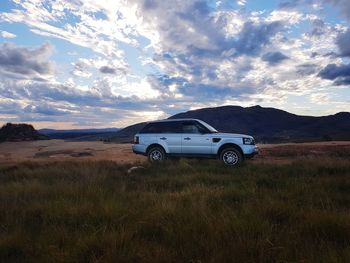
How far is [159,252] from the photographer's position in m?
4.74

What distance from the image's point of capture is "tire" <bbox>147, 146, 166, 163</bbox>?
53.3 feet

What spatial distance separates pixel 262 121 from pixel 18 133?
147699 millimetres

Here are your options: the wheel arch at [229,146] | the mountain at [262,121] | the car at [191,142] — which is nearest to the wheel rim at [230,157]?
the car at [191,142]

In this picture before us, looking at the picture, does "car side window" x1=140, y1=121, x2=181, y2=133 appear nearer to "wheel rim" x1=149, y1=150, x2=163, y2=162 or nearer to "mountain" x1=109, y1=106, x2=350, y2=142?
"wheel rim" x1=149, y1=150, x2=163, y2=162

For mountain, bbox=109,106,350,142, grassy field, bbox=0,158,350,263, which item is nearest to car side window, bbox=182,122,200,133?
grassy field, bbox=0,158,350,263

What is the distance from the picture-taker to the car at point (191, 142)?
15.1 meters

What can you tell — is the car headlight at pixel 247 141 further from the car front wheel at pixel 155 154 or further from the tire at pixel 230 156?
the car front wheel at pixel 155 154

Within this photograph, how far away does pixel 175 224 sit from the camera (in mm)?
5836

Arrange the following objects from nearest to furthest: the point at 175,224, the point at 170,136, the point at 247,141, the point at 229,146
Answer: the point at 175,224 → the point at 247,141 → the point at 229,146 → the point at 170,136

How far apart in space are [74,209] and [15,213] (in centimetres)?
110

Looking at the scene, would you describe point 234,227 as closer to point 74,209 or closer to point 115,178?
point 74,209

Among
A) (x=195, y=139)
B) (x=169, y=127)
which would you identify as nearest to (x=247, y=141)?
(x=195, y=139)

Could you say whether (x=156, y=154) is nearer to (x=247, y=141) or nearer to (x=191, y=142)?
(x=191, y=142)

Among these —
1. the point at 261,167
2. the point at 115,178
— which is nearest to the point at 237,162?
the point at 261,167
